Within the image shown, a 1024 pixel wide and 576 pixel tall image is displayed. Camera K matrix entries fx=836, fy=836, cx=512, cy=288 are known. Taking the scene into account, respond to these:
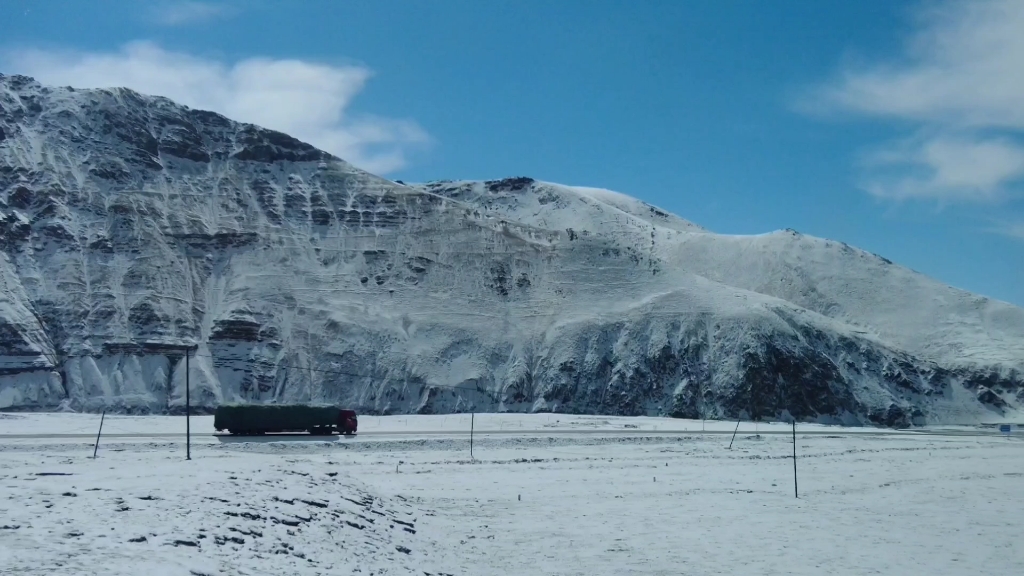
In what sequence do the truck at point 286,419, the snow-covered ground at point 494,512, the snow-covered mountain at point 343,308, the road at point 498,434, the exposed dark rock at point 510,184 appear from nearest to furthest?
the snow-covered ground at point 494,512 → the road at point 498,434 → the truck at point 286,419 → the snow-covered mountain at point 343,308 → the exposed dark rock at point 510,184

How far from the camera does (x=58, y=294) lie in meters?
80.2

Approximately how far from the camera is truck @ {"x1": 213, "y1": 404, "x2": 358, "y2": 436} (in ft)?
163

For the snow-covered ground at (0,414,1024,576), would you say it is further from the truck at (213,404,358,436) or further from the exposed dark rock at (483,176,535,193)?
the exposed dark rock at (483,176,535,193)

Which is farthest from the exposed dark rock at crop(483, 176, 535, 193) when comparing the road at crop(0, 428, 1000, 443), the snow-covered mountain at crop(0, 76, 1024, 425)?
the road at crop(0, 428, 1000, 443)

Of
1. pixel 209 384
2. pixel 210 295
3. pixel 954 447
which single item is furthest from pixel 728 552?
pixel 210 295

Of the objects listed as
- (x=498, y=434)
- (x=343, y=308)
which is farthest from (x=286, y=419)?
(x=343, y=308)

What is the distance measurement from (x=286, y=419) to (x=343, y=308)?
37.7 meters

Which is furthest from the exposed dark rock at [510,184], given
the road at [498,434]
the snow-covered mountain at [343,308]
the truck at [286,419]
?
the truck at [286,419]

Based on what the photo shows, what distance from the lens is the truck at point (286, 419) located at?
49812 millimetres

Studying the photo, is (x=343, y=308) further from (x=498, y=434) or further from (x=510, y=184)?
(x=510, y=184)

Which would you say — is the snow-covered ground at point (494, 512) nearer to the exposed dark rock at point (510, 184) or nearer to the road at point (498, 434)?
the road at point (498, 434)

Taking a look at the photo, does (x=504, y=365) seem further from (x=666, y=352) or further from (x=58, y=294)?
(x=58, y=294)

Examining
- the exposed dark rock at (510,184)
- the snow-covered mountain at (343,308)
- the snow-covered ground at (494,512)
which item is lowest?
the snow-covered ground at (494,512)

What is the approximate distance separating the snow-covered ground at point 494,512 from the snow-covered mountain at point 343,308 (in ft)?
116
